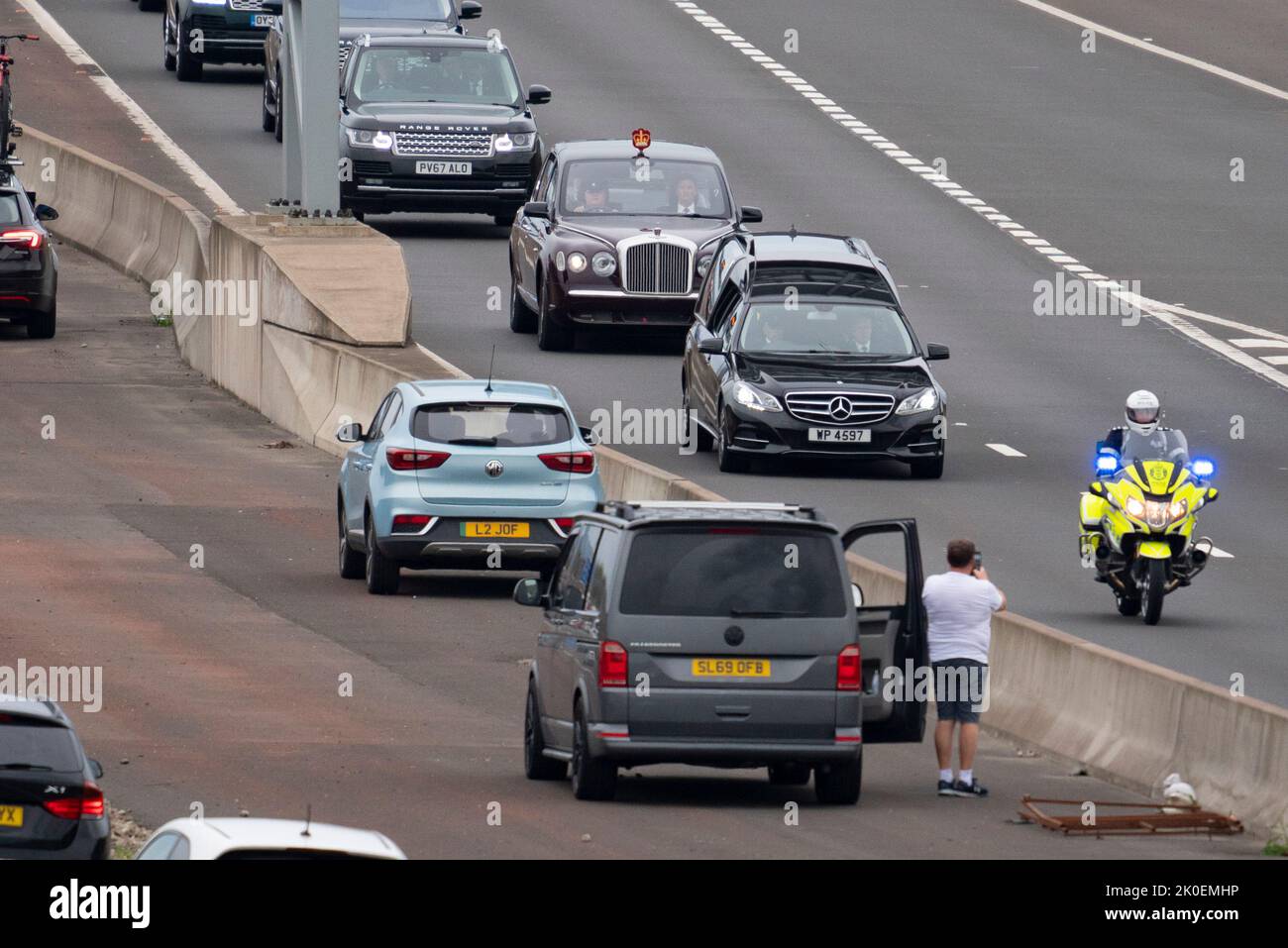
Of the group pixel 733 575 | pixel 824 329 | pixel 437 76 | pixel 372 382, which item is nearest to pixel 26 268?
pixel 437 76

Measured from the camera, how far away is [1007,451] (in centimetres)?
2936

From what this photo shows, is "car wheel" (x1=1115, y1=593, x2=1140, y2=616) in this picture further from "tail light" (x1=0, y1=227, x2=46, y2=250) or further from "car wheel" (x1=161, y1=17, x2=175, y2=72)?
"car wheel" (x1=161, y1=17, x2=175, y2=72)

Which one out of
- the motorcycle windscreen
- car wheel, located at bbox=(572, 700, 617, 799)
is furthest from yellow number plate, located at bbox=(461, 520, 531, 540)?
car wheel, located at bbox=(572, 700, 617, 799)

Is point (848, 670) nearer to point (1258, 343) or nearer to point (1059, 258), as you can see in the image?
point (1258, 343)

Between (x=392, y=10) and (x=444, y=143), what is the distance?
7260 millimetres

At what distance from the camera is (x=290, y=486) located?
29984 millimetres

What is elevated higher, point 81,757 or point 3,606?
point 81,757

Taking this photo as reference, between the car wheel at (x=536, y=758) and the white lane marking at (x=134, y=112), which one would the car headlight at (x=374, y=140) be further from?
the car wheel at (x=536, y=758)

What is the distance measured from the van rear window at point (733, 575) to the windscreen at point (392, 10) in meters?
30.5
